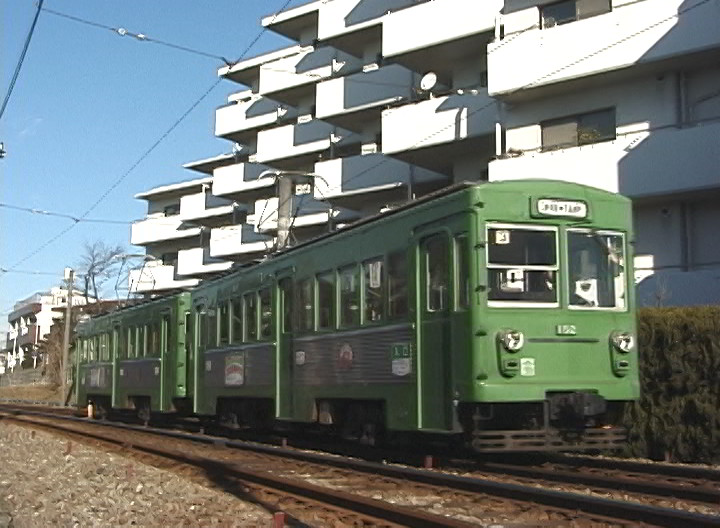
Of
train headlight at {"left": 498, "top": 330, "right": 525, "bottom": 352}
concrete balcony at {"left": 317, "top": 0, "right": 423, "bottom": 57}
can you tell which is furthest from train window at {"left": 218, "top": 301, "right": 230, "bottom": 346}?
concrete balcony at {"left": 317, "top": 0, "right": 423, "bottom": 57}

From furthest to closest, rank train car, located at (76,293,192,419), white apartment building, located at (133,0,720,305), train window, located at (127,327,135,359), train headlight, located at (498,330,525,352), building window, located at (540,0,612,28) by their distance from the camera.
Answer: train window, located at (127,327,135,359) < building window, located at (540,0,612,28) < train car, located at (76,293,192,419) < white apartment building, located at (133,0,720,305) < train headlight, located at (498,330,525,352)

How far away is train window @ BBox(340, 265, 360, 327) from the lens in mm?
12461

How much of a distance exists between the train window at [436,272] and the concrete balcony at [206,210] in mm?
36944

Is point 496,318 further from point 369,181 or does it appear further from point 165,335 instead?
point 369,181

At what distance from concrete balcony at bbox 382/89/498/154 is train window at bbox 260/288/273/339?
1128 centimetres

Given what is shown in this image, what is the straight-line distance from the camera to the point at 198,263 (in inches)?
1908

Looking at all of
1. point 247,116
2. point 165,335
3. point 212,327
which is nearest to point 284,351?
point 212,327

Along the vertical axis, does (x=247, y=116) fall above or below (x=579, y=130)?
above

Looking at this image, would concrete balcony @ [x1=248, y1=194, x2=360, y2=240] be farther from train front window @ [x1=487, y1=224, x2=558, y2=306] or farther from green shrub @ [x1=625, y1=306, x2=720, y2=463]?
train front window @ [x1=487, y1=224, x2=558, y2=306]

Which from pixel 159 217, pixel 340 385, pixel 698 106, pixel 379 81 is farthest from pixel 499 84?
pixel 159 217

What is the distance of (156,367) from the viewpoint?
2228 cm

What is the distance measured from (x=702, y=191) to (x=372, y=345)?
1051 centimetres

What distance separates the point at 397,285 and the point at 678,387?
4.46 metres

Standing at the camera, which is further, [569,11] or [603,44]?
[569,11]
